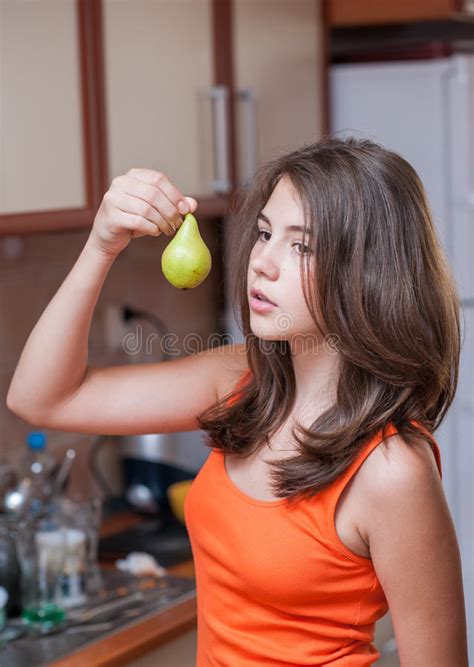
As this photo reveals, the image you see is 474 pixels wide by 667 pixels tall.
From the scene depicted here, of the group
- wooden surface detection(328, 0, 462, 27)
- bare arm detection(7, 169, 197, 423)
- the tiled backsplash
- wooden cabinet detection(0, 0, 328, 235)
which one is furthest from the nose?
wooden surface detection(328, 0, 462, 27)

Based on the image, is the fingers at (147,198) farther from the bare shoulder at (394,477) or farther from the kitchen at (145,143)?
the kitchen at (145,143)

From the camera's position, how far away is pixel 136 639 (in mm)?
1607

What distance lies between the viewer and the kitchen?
5.49 feet

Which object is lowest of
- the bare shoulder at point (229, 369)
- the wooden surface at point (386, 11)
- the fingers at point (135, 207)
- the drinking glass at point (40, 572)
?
the drinking glass at point (40, 572)

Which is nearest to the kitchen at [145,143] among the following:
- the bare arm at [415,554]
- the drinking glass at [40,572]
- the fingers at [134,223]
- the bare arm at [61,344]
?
the drinking glass at [40,572]

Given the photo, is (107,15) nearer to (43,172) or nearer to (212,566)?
(43,172)

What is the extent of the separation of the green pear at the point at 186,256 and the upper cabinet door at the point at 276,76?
99 centimetres

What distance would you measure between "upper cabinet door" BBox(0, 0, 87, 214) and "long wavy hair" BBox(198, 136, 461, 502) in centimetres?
61

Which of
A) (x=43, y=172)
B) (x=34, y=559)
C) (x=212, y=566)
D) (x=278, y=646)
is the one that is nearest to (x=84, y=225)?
(x=43, y=172)

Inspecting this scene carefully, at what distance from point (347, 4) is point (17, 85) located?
1.11 meters

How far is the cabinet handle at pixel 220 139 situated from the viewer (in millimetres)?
2113

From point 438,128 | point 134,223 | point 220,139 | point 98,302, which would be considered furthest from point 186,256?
point 438,128

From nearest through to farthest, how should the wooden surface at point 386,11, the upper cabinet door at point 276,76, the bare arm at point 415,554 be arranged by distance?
the bare arm at point 415,554
the upper cabinet door at point 276,76
the wooden surface at point 386,11

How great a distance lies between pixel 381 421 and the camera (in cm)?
112
